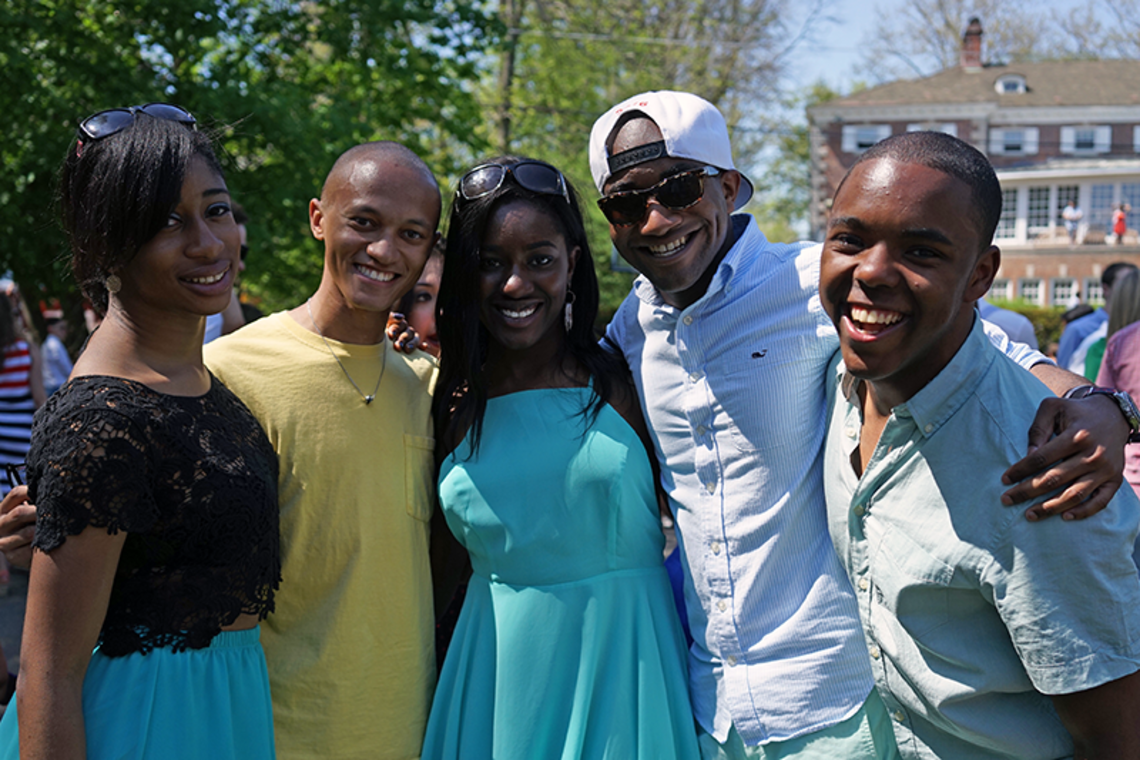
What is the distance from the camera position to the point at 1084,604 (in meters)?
1.66

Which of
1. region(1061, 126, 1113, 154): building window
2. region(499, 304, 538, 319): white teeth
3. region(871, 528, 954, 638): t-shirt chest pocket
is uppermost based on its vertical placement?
region(1061, 126, 1113, 154): building window

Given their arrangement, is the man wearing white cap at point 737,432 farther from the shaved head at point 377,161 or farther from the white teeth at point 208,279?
the white teeth at point 208,279

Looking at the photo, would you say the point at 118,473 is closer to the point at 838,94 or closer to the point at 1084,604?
the point at 1084,604

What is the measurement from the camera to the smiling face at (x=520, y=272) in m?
2.76

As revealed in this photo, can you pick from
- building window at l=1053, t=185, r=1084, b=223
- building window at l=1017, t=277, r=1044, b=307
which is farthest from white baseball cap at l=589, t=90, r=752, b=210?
building window at l=1053, t=185, r=1084, b=223

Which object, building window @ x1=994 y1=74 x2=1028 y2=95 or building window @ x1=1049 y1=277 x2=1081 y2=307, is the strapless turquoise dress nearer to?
building window @ x1=1049 y1=277 x2=1081 y2=307

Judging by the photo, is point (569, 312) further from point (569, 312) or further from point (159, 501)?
point (159, 501)

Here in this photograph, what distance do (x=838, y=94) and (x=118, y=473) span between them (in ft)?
146

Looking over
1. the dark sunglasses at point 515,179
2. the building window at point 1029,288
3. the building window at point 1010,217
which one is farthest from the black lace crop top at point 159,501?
the building window at point 1010,217

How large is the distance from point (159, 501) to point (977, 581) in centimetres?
173

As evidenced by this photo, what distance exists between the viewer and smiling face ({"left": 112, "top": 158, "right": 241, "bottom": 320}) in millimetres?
2129

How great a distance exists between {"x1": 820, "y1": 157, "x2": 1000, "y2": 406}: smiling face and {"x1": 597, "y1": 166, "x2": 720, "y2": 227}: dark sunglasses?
0.76 meters

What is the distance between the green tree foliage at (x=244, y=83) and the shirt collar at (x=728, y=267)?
715 cm

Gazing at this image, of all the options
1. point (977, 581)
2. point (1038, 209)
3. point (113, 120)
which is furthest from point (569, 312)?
point (1038, 209)
